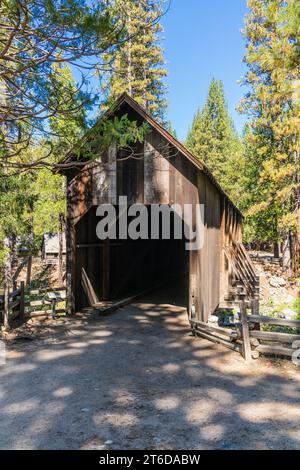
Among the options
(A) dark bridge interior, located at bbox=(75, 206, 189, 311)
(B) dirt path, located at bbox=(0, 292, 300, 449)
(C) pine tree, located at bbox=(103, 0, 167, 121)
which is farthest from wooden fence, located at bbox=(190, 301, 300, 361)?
(C) pine tree, located at bbox=(103, 0, 167, 121)

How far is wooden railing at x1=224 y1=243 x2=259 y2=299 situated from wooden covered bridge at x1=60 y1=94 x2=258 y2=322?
0.90 m

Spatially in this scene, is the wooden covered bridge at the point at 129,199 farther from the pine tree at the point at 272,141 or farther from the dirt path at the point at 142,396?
the pine tree at the point at 272,141

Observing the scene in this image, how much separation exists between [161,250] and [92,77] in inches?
587

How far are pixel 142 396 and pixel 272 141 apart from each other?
2136 cm

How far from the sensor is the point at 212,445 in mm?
4355

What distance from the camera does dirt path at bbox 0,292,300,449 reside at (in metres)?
4.54

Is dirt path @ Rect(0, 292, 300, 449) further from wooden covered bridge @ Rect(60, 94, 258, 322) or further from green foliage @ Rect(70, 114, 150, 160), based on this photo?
green foliage @ Rect(70, 114, 150, 160)

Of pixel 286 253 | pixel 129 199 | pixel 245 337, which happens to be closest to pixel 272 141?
pixel 286 253

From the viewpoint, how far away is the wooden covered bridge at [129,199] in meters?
10.3

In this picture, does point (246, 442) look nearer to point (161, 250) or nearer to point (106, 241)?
point (106, 241)

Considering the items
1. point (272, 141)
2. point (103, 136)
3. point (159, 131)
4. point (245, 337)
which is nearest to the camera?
point (103, 136)

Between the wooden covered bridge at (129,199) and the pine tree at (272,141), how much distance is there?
6810mm

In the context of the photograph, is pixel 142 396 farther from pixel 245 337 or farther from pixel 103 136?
pixel 103 136

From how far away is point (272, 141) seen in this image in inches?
920
